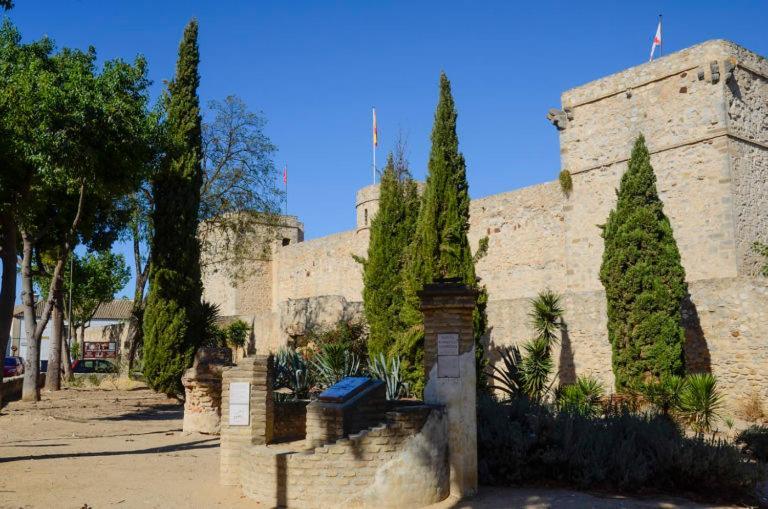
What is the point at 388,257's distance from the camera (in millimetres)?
17719

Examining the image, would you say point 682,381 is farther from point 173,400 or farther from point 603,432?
point 173,400

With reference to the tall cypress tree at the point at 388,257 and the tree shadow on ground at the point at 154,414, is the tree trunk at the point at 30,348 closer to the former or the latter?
the tree shadow on ground at the point at 154,414

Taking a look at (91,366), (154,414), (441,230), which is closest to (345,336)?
(441,230)

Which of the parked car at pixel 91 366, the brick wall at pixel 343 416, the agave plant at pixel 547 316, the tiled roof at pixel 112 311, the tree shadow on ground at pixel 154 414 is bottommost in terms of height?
the tree shadow on ground at pixel 154 414

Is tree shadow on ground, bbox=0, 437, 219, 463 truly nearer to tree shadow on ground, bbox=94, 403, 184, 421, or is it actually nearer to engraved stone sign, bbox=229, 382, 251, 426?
engraved stone sign, bbox=229, 382, 251, 426

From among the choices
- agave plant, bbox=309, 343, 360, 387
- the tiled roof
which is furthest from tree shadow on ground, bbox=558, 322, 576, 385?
the tiled roof

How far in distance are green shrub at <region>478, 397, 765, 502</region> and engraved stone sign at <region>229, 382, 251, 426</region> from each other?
268 centimetres

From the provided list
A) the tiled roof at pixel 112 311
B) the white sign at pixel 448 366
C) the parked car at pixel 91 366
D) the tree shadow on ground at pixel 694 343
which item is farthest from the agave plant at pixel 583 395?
the tiled roof at pixel 112 311

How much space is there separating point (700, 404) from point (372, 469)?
Answer: 715 cm

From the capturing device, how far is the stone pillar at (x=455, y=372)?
7191 millimetres

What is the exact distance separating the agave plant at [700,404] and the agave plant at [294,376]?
6.87 metres

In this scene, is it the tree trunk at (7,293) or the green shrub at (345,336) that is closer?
the tree trunk at (7,293)

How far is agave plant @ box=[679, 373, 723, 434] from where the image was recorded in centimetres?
1150

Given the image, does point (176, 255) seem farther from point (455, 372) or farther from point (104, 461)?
point (455, 372)
